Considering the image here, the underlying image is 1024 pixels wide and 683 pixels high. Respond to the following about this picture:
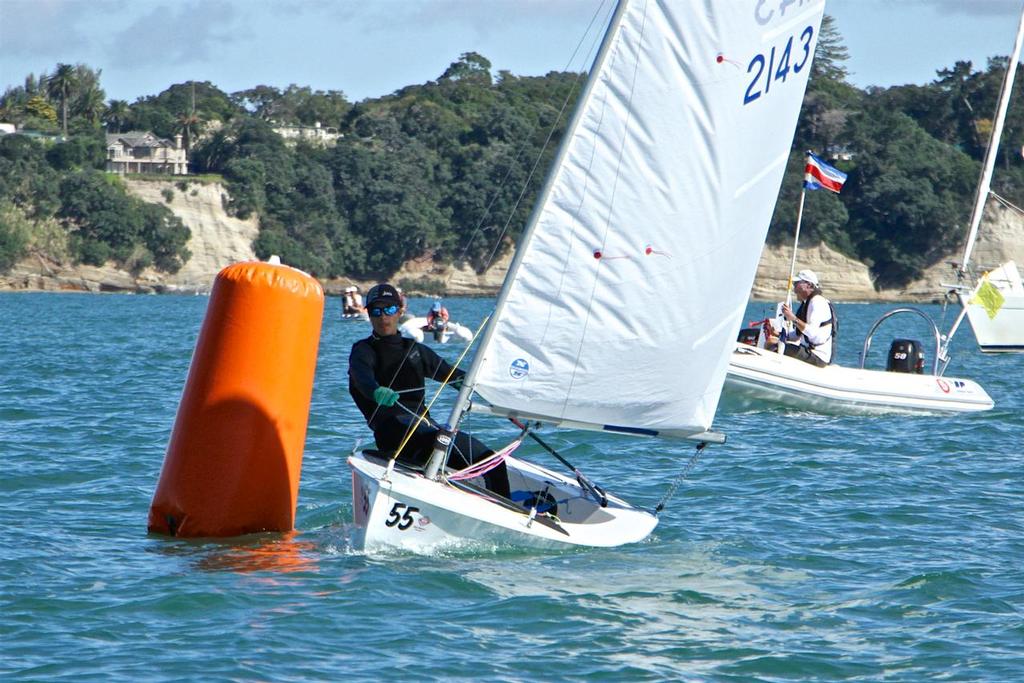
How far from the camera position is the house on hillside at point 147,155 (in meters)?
90.4

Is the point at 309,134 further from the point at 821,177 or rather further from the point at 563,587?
the point at 563,587

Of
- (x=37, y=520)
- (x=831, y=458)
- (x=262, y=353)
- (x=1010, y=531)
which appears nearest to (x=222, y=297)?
(x=262, y=353)

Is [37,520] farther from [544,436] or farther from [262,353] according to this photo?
[544,436]

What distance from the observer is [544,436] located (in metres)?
15.1

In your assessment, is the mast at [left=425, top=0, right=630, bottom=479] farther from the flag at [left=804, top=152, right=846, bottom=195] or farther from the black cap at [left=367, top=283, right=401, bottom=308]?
the flag at [left=804, top=152, right=846, bottom=195]

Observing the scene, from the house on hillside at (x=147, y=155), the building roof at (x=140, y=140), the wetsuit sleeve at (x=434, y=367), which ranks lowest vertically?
the wetsuit sleeve at (x=434, y=367)

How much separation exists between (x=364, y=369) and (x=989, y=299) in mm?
18825

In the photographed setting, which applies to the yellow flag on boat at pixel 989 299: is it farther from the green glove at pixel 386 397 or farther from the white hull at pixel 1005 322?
the green glove at pixel 386 397

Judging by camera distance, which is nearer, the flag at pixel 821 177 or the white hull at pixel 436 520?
the white hull at pixel 436 520

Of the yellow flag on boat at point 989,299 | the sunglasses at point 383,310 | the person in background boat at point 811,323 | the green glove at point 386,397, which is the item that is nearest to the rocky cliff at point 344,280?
the yellow flag on boat at point 989,299

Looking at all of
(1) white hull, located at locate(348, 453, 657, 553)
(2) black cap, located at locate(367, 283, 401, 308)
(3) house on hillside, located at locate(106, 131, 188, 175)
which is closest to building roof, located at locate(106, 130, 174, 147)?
(3) house on hillside, located at locate(106, 131, 188, 175)

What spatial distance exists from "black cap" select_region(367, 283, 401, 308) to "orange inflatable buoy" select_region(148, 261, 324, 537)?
62 centimetres

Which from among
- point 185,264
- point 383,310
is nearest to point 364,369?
point 383,310

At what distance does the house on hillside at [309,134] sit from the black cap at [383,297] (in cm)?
8602
